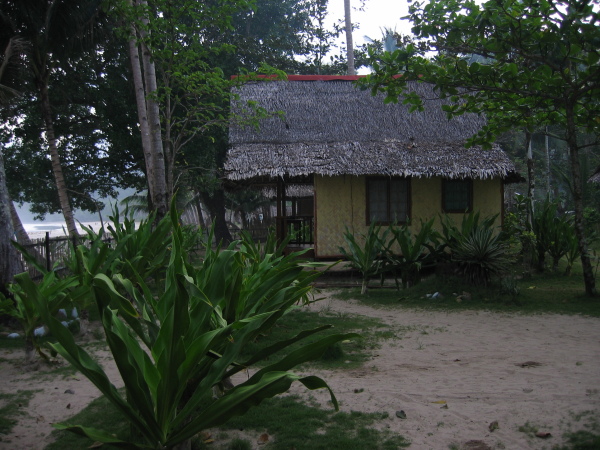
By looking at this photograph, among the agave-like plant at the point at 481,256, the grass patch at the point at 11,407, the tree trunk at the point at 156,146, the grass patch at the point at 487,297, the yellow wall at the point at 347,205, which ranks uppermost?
the tree trunk at the point at 156,146

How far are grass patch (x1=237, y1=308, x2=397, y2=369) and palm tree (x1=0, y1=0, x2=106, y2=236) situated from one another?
4.71 meters

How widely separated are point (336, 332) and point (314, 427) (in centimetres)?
278

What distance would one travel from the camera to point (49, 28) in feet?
31.7

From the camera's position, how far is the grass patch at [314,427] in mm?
2930

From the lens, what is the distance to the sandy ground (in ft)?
10.1

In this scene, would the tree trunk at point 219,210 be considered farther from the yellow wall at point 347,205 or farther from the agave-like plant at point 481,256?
the agave-like plant at point 481,256

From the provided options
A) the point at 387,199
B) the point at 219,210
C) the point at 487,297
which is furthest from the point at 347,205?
the point at 219,210

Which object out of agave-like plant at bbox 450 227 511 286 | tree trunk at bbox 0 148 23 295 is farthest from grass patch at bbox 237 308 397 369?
tree trunk at bbox 0 148 23 295

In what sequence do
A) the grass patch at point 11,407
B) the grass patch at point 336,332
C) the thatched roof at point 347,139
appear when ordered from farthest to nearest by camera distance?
the thatched roof at point 347,139 → the grass patch at point 336,332 → the grass patch at point 11,407

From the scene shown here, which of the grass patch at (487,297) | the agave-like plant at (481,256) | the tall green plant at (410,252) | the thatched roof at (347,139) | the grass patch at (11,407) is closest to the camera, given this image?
the grass patch at (11,407)

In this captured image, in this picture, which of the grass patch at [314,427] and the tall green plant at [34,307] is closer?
the grass patch at [314,427]

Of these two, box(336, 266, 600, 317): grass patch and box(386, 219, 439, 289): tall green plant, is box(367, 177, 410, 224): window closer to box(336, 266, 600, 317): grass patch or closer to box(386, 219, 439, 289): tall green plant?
box(386, 219, 439, 289): tall green plant

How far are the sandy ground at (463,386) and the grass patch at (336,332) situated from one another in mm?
183

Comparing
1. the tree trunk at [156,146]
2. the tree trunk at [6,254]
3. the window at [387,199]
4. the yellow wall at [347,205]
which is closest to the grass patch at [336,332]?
the tree trunk at [156,146]
